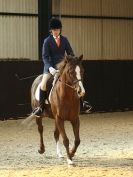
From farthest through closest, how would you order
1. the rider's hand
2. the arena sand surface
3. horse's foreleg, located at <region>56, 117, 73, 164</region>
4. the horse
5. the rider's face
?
the rider's face < the rider's hand < horse's foreleg, located at <region>56, 117, 73, 164</region> < the horse < the arena sand surface

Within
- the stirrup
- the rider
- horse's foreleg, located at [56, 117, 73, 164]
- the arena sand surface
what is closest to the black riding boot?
the stirrup

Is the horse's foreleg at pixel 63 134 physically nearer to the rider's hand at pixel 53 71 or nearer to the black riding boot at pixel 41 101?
the rider's hand at pixel 53 71

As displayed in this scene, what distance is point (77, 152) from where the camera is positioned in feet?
32.5

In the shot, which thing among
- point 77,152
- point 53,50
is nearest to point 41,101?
point 53,50

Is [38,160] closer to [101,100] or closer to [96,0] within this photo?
[101,100]

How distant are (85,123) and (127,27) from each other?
6261mm

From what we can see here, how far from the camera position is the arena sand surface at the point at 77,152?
8125mm

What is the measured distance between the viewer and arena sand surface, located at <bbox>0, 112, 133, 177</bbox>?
812cm

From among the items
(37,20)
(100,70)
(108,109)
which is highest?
(37,20)

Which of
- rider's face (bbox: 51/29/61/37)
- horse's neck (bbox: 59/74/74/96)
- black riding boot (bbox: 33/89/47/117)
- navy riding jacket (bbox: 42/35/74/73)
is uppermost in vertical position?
rider's face (bbox: 51/29/61/37)

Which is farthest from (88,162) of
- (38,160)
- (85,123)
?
(85,123)

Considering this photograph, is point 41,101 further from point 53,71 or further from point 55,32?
point 55,32

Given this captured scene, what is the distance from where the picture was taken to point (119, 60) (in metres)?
18.9

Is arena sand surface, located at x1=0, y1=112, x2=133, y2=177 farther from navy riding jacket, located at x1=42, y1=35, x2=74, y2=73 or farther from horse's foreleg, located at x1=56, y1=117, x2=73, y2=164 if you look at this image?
navy riding jacket, located at x1=42, y1=35, x2=74, y2=73
